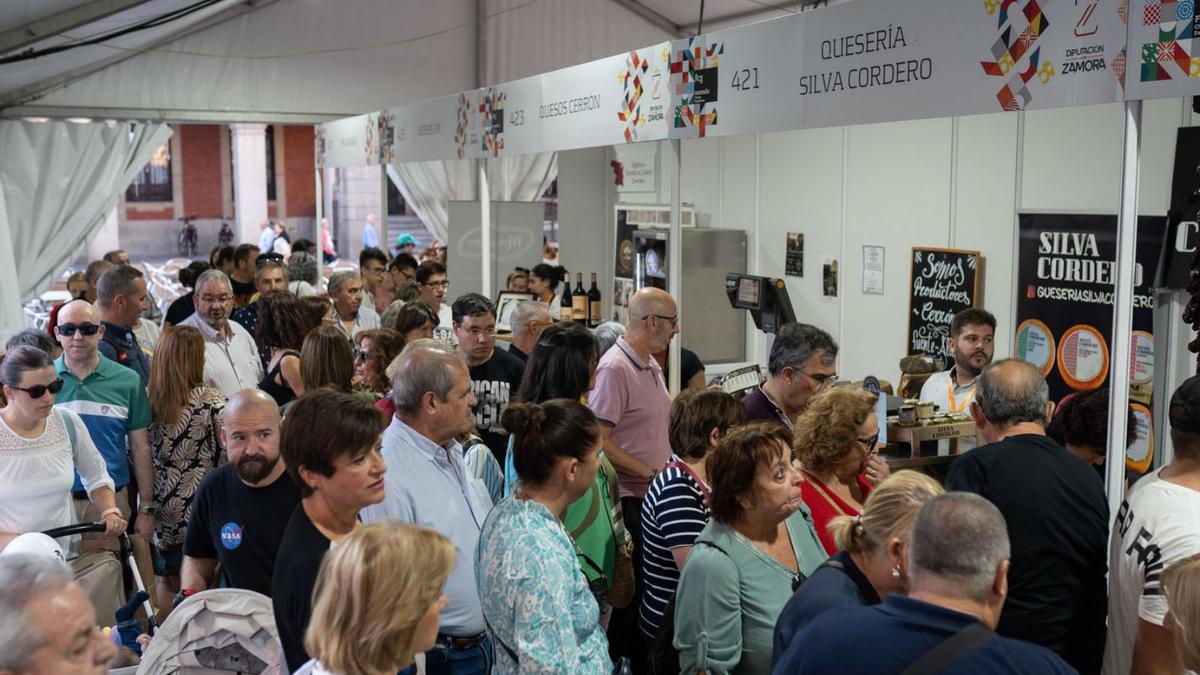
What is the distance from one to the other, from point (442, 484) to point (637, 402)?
4.55 ft

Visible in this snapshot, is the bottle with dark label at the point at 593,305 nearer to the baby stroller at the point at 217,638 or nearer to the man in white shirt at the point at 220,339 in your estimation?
the man in white shirt at the point at 220,339

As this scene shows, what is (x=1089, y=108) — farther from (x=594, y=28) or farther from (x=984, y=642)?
(x=594, y=28)

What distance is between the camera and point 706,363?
28.7 ft

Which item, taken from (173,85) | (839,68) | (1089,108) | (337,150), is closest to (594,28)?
(337,150)

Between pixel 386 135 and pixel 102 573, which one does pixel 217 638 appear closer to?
pixel 102 573

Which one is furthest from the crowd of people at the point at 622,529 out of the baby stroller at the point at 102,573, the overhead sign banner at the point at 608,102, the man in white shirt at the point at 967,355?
the overhead sign banner at the point at 608,102

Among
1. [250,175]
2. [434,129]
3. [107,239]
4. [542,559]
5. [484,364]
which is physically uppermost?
[250,175]

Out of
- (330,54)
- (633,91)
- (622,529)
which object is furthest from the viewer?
(330,54)

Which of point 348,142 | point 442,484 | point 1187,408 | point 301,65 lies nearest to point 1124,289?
point 1187,408

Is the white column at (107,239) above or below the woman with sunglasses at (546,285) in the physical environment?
above

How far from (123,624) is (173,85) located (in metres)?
9.49

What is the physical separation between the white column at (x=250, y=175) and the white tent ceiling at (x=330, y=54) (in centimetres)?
1647

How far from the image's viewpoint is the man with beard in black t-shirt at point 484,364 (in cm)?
427

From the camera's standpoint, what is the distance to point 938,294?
6.74 meters
